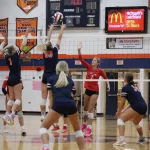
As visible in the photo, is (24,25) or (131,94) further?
(24,25)

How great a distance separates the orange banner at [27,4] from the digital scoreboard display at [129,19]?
436cm

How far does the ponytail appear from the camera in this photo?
7871mm

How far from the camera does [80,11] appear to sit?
913 inches

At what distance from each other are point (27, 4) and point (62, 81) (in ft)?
56.9

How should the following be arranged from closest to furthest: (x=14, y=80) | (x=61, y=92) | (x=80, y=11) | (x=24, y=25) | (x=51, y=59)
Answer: (x=61, y=92) < (x=51, y=59) < (x=14, y=80) < (x=80, y=11) < (x=24, y=25)

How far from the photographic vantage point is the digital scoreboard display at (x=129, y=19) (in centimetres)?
A: 2256

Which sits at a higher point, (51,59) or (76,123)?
(51,59)

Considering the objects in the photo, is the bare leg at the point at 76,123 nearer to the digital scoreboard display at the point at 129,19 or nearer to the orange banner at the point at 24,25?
the digital scoreboard display at the point at 129,19

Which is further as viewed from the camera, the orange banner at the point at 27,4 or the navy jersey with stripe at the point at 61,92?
the orange banner at the point at 27,4

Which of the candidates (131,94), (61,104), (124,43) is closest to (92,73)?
(131,94)

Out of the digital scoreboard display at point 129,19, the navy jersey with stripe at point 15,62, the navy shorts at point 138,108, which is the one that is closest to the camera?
the navy shorts at point 138,108

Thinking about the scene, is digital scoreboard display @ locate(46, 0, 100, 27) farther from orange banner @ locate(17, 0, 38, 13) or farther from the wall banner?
orange banner @ locate(17, 0, 38, 13)

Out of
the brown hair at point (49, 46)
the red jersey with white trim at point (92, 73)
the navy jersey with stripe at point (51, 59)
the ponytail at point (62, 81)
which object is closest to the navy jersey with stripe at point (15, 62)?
the navy jersey with stripe at point (51, 59)

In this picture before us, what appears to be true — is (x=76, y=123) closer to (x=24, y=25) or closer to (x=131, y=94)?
(x=131, y=94)
